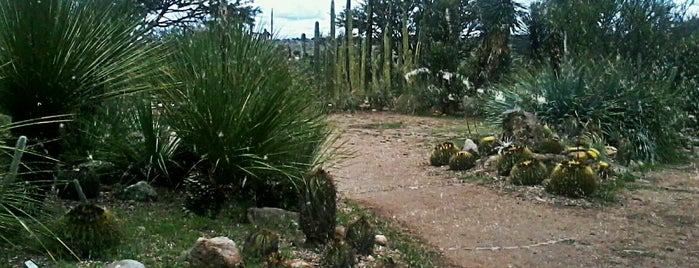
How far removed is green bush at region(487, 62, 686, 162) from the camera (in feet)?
35.4

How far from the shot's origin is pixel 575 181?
801cm

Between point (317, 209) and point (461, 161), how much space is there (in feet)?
15.1

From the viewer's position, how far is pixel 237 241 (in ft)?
17.1

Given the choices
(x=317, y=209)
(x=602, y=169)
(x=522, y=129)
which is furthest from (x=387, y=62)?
(x=317, y=209)

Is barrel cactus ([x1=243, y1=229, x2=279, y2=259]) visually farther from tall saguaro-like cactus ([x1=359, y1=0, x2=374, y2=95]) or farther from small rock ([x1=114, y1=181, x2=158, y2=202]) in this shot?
tall saguaro-like cactus ([x1=359, y1=0, x2=374, y2=95])

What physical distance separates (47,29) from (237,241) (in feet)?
6.18

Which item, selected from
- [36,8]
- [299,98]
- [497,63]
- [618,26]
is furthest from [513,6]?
[36,8]

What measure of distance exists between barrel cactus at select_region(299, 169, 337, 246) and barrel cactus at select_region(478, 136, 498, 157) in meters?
5.20

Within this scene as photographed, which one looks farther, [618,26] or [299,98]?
[618,26]

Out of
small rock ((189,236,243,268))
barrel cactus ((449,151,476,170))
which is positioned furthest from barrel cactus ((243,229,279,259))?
barrel cactus ((449,151,476,170))

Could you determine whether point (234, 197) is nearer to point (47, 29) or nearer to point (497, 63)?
point (47, 29)

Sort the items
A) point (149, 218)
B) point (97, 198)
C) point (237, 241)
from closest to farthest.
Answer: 1. point (237, 241)
2. point (149, 218)
3. point (97, 198)

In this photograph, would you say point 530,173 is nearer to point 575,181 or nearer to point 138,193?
point 575,181

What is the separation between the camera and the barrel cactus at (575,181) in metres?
8.02
